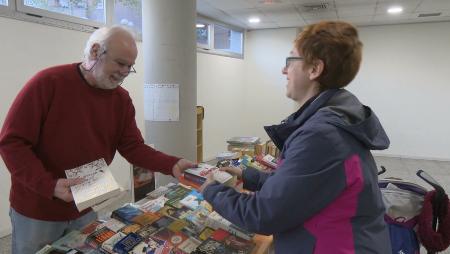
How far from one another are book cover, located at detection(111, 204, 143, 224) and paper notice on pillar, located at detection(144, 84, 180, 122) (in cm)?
108

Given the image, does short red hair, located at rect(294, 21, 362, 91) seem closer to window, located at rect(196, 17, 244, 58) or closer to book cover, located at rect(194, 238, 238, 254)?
book cover, located at rect(194, 238, 238, 254)

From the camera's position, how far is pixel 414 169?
545 centimetres

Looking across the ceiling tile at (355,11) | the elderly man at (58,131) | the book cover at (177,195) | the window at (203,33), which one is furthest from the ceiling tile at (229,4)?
A: the elderly man at (58,131)

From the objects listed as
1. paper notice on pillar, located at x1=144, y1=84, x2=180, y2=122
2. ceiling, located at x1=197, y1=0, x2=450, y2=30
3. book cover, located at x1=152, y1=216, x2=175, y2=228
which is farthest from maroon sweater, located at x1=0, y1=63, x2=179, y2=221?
ceiling, located at x1=197, y1=0, x2=450, y2=30

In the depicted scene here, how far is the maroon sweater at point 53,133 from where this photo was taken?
3.83ft

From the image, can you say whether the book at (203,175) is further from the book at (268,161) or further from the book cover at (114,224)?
the book at (268,161)

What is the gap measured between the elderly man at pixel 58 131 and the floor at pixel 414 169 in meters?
4.51

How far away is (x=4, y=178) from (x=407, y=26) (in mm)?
6623

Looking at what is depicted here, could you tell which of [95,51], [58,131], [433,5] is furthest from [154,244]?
[433,5]

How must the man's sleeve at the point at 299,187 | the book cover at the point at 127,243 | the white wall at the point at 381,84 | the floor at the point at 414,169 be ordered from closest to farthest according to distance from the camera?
the man's sleeve at the point at 299,187
the book cover at the point at 127,243
the floor at the point at 414,169
the white wall at the point at 381,84

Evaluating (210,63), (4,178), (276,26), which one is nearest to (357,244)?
(4,178)

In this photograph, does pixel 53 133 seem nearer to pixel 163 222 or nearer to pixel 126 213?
pixel 126 213

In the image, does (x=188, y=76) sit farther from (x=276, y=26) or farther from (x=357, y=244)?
(x=276, y=26)

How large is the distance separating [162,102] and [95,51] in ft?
4.12
